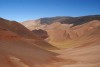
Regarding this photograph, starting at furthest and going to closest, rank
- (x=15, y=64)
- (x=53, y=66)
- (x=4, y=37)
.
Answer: (x=4, y=37), (x=53, y=66), (x=15, y=64)

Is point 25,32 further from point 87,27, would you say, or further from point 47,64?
point 87,27

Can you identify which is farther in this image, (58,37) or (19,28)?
(58,37)

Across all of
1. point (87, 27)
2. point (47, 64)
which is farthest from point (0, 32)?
point (87, 27)

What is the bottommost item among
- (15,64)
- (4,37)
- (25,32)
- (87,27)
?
(15,64)

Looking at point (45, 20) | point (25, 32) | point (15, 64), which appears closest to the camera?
point (15, 64)

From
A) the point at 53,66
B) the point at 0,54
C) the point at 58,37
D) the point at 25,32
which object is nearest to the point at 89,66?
the point at 53,66

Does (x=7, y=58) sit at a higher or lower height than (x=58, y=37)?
lower

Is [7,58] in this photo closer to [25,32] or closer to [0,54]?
[0,54]
